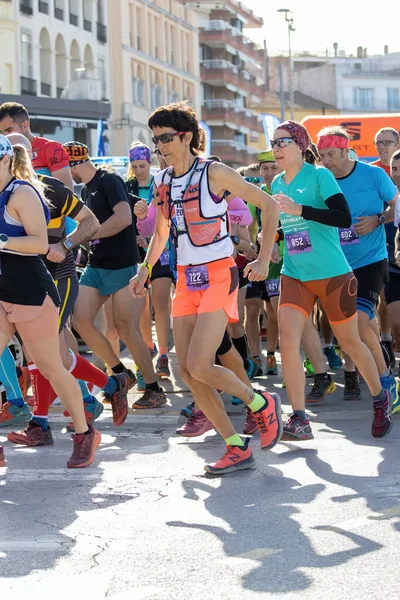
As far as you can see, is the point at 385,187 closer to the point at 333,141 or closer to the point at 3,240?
the point at 333,141

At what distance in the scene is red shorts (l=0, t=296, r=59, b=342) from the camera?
7.11m

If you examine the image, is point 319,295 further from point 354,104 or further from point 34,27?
point 354,104

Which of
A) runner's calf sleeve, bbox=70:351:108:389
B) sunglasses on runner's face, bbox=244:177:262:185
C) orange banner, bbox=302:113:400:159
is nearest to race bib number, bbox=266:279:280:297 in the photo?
sunglasses on runner's face, bbox=244:177:262:185

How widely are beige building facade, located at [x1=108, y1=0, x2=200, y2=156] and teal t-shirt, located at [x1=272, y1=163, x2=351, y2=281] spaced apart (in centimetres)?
5439

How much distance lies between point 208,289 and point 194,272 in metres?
0.13

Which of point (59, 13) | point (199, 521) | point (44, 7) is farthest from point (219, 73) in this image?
point (199, 521)

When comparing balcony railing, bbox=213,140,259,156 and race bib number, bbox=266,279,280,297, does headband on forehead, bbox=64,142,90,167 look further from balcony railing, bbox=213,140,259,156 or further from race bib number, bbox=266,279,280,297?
balcony railing, bbox=213,140,259,156

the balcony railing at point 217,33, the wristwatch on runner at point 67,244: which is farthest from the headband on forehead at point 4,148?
the balcony railing at point 217,33

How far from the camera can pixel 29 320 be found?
711 cm

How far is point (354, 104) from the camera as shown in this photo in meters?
110

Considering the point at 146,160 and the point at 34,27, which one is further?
the point at 34,27

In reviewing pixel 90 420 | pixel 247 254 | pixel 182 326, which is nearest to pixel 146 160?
pixel 247 254

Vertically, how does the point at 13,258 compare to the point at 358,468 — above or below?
above

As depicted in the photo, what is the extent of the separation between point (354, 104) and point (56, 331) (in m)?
105
